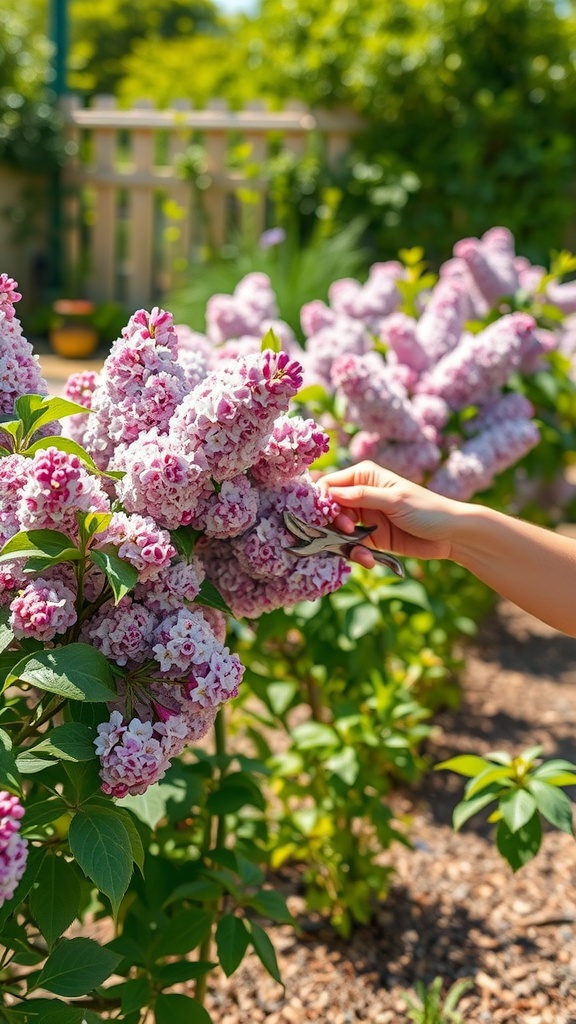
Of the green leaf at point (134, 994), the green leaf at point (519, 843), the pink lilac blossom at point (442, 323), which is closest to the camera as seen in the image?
the green leaf at point (134, 994)

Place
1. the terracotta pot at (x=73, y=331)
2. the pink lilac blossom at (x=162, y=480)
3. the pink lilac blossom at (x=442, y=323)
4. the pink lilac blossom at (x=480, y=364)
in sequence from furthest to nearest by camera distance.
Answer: the terracotta pot at (x=73, y=331) → the pink lilac blossom at (x=442, y=323) → the pink lilac blossom at (x=480, y=364) → the pink lilac blossom at (x=162, y=480)

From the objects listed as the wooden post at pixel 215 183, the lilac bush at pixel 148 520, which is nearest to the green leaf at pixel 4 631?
the lilac bush at pixel 148 520

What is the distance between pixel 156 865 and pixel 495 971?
797 millimetres

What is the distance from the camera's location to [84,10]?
24266 mm

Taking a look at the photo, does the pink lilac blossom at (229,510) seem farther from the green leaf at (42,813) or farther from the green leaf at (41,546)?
the green leaf at (42,813)

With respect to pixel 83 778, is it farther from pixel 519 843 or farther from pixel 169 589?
pixel 519 843

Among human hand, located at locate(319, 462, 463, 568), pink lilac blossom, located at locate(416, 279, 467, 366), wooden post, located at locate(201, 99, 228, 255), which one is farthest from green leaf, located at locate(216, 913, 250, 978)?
wooden post, located at locate(201, 99, 228, 255)

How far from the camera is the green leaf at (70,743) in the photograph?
3.05 ft

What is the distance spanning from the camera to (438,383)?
6.91ft

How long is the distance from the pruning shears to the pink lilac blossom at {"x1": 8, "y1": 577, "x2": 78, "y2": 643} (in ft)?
0.96

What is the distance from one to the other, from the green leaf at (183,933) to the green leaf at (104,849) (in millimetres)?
491

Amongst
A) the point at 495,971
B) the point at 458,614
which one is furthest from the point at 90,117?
the point at 495,971

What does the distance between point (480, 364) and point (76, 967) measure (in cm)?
139

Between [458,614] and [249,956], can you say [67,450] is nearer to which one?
[249,956]
